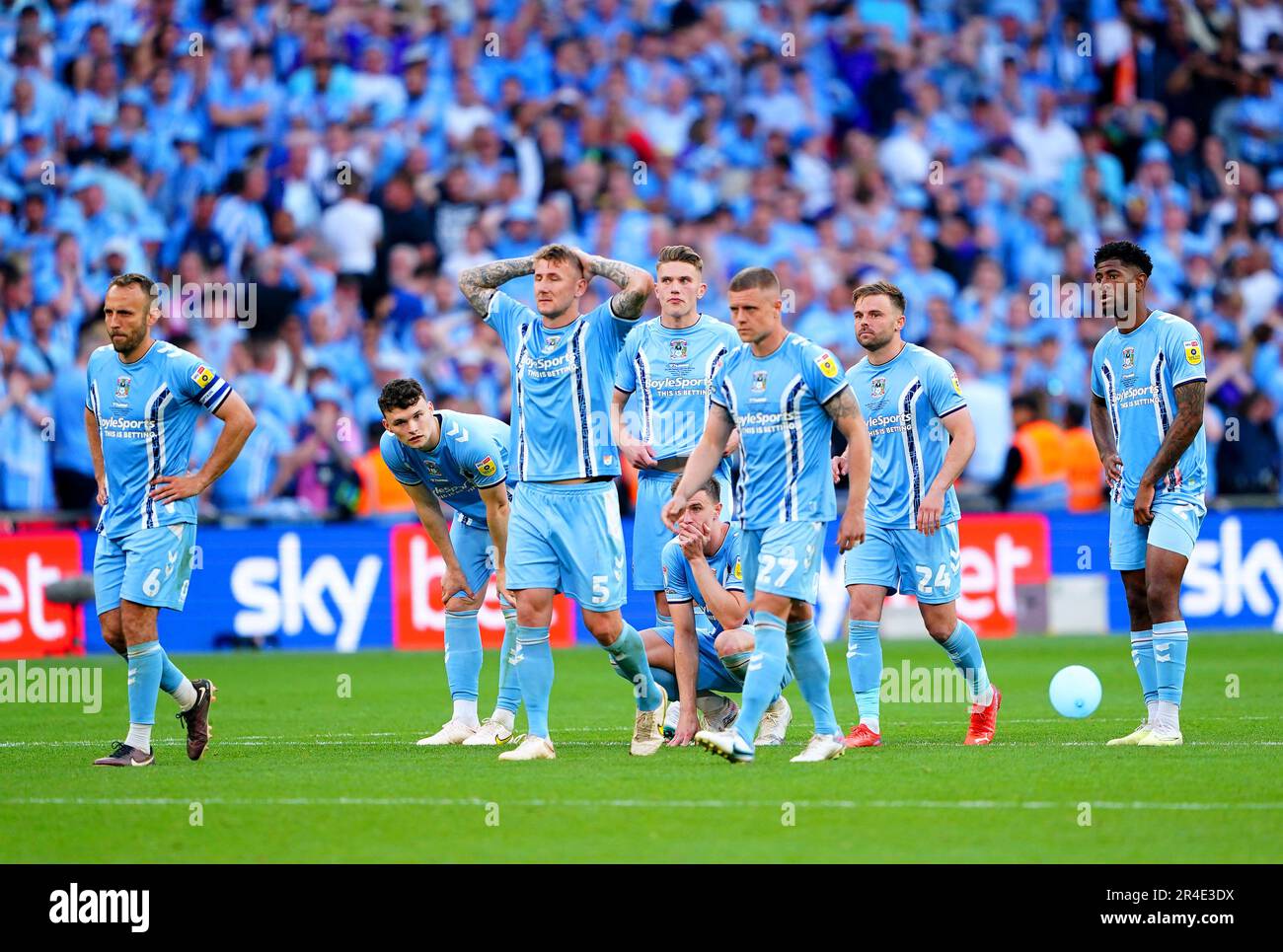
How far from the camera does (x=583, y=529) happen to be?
10.4 metres

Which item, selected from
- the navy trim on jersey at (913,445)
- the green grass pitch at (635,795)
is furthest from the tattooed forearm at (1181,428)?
the green grass pitch at (635,795)

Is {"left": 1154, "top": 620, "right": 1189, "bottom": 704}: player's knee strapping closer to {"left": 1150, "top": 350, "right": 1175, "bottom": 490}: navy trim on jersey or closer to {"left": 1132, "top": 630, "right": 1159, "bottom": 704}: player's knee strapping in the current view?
{"left": 1132, "top": 630, "right": 1159, "bottom": 704}: player's knee strapping

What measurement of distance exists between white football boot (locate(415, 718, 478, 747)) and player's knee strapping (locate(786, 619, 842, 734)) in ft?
8.08

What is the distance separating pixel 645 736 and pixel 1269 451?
12.8 meters

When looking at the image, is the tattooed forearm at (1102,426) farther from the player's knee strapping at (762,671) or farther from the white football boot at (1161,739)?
the player's knee strapping at (762,671)

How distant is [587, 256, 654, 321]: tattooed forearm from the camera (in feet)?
33.4

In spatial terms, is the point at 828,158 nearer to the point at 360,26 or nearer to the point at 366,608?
the point at 360,26

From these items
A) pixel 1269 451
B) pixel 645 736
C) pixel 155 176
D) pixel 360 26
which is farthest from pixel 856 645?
pixel 360 26

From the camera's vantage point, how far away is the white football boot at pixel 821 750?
32.3 ft

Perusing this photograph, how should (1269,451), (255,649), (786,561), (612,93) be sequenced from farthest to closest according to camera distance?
(612,93)
(1269,451)
(255,649)
(786,561)

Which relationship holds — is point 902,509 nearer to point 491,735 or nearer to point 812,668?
point 812,668

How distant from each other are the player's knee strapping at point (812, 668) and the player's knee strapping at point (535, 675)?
4.54 feet

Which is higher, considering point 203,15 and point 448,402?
point 203,15

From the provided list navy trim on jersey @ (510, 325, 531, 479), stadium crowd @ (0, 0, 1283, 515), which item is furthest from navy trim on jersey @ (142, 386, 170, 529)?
stadium crowd @ (0, 0, 1283, 515)
